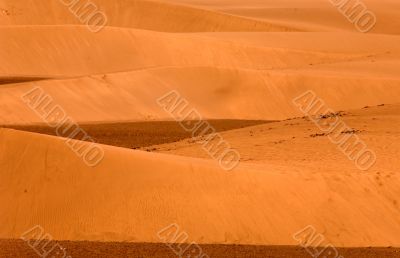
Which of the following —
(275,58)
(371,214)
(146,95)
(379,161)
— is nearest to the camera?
(371,214)

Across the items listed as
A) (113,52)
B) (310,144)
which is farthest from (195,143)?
(113,52)

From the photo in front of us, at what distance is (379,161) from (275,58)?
1353 centimetres

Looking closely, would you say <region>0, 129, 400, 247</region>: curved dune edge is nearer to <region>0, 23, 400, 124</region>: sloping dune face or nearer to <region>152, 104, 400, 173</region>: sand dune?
<region>152, 104, 400, 173</region>: sand dune

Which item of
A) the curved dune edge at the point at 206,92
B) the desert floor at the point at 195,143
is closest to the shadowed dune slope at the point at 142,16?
the desert floor at the point at 195,143

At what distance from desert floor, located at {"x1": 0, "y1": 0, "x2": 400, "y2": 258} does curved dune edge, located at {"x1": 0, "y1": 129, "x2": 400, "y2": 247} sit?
19 mm

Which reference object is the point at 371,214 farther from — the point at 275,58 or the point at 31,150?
the point at 275,58

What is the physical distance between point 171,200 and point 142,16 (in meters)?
28.9

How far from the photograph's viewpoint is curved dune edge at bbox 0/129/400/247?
30.8 ft

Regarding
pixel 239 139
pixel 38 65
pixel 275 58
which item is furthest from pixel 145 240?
pixel 275 58

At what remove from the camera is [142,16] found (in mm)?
38062

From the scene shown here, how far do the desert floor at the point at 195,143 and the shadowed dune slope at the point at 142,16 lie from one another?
89 cm

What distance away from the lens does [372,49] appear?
2933 centimetres

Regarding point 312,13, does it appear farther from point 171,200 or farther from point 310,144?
point 171,200

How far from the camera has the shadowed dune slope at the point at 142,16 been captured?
35719 mm
